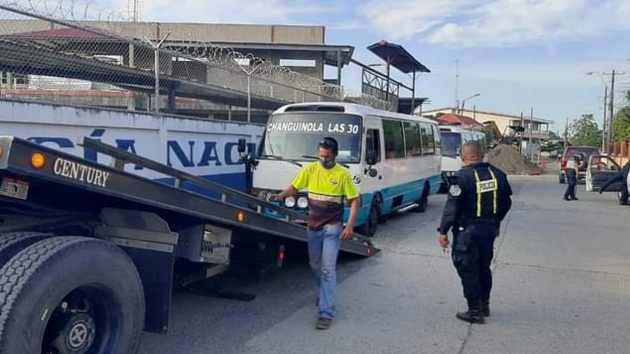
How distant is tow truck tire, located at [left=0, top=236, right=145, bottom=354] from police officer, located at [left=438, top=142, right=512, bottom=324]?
119 inches

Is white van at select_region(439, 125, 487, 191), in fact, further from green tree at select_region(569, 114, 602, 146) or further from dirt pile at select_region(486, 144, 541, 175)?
green tree at select_region(569, 114, 602, 146)

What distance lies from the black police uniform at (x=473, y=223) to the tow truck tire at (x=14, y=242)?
3525 millimetres

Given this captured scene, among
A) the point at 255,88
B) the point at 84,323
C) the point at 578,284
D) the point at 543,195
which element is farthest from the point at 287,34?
the point at 84,323

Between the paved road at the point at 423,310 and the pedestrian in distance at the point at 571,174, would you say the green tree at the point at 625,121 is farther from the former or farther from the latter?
the paved road at the point at 423,310

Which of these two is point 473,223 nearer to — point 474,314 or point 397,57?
point 474,314

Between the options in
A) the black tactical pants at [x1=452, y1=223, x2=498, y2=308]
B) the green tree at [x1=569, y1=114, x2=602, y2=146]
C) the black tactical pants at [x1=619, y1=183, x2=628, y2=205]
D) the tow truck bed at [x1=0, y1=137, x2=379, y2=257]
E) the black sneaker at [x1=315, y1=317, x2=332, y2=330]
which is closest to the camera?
the tow truck bed at [x1=0, y1=137, x2=379, y2=257]

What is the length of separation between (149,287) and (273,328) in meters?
1.56

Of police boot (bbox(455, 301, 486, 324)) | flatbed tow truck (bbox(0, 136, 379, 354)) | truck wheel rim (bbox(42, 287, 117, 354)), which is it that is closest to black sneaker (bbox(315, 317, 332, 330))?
flatbed tow truck (bbox(0, 136, 379, 354))

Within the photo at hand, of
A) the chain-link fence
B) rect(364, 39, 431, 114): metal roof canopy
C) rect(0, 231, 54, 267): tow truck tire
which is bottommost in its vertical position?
rect(0, 231, 54, 267): tow truck tire

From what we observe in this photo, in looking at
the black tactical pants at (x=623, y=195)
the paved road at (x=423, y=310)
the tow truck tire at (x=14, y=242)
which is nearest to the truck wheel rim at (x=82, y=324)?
the tow truck tire at (x=14, y=242)

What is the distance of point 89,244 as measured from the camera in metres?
3.18

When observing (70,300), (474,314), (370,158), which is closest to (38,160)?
(70,300)

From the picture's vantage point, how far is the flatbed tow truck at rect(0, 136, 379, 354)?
2.79 m

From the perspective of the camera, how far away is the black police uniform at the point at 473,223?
5.27 meters
